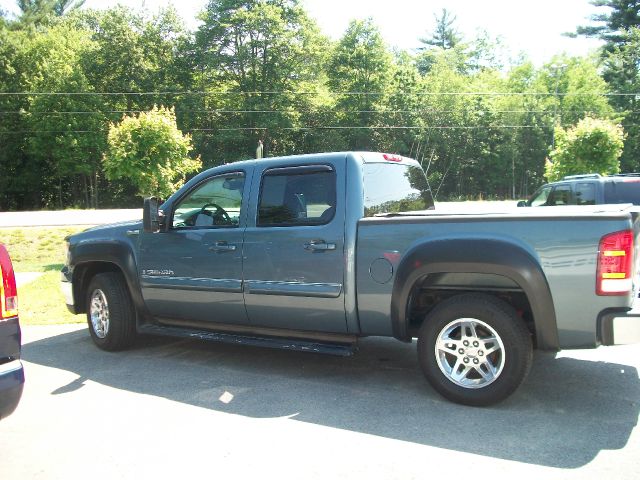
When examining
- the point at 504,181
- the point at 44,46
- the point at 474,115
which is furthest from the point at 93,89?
the point at 504,181

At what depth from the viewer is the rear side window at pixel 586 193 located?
1095 cm

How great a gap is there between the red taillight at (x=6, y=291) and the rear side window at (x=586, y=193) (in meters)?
10.4

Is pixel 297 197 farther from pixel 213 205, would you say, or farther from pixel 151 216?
pixel 151 216

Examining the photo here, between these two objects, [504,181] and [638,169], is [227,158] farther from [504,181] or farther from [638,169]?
[638,169]

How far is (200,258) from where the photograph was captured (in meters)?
5.53

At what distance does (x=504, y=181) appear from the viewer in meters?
51.7

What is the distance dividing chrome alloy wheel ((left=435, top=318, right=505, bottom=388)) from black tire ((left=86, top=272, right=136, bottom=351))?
348cm

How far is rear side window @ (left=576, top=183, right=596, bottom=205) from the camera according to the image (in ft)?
35.9

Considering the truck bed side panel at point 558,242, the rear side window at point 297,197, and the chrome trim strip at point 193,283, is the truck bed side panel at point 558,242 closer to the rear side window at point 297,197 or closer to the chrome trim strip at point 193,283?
the rear side window at point 297,197

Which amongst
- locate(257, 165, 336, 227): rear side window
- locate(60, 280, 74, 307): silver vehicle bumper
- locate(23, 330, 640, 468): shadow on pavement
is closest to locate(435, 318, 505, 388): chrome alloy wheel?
locate(23, 330, 640, 468): shadow on pavement

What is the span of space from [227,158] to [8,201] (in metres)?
17.5

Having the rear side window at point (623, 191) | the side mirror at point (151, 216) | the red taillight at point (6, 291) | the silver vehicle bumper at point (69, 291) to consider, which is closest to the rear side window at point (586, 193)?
the rear side window at point (623, 191)

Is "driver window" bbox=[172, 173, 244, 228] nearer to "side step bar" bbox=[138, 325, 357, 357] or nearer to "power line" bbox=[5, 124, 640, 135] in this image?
"side step bar" bbox=[138, 325, 357, 357]

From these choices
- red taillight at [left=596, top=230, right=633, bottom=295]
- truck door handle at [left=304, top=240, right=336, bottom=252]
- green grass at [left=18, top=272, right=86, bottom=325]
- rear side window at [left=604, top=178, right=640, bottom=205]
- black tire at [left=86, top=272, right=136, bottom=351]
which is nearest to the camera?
red taillight at [left=596, top=230, right=633, bottom=295]
